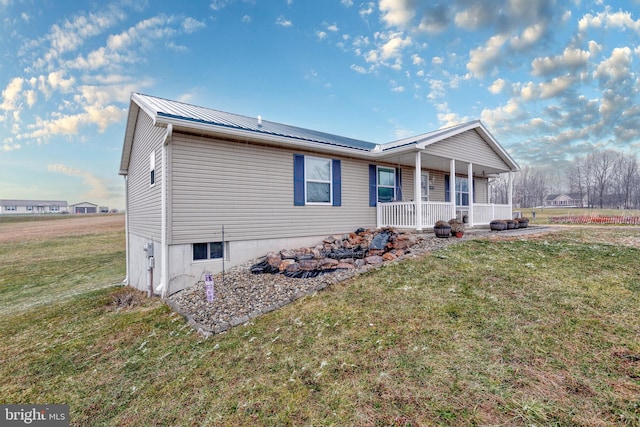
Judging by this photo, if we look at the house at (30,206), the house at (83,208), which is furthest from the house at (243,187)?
the house at (83,208)

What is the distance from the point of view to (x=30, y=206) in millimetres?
81250

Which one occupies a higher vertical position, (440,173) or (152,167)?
(440,173)

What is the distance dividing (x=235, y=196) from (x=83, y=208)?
12097 cm

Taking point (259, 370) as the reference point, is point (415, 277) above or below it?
above

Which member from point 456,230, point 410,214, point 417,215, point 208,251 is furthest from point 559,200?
point 208,251

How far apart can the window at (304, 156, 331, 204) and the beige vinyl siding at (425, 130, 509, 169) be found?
3.34m

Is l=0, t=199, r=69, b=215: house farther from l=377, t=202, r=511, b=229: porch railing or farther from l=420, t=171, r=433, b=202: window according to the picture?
l=420, t=171, r=433, b=202: window

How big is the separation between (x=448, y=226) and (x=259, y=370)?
6.78 metres

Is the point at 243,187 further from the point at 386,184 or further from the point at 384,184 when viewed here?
the point at 386,184

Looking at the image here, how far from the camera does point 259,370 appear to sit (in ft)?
9.77

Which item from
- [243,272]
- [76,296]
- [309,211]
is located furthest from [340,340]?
[76,296]

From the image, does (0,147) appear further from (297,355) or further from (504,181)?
(504,181)

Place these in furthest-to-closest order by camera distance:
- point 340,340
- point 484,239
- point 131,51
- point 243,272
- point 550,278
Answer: point 131,51
point 484,239
point 243,272
point 550,278
point 340,340

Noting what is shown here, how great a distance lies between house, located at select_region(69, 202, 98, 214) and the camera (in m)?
96.5
